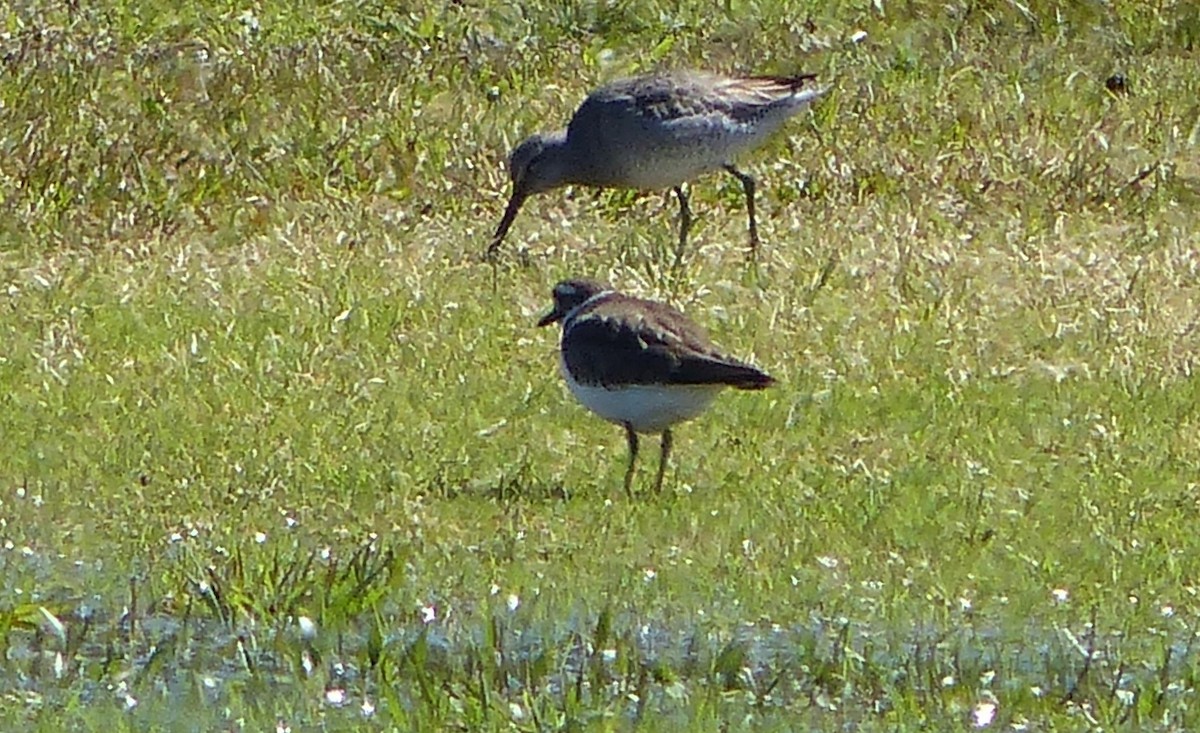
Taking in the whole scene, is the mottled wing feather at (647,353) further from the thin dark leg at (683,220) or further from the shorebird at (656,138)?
the shorebird at (656,138)

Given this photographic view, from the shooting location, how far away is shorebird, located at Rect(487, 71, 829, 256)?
1207cm

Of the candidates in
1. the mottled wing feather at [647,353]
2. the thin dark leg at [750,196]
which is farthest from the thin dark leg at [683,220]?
the mottled wing feather at [647,353]

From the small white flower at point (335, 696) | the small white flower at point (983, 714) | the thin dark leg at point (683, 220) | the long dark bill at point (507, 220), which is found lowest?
the long dark bill at point (507, 220)

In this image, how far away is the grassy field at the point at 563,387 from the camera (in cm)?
670

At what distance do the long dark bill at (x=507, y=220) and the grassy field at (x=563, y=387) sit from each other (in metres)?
0.14

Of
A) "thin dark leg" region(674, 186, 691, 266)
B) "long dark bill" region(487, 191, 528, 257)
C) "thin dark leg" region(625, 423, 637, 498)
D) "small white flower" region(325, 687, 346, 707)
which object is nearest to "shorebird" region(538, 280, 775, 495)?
"thin dark leg" region(625, 423, 637, 498)

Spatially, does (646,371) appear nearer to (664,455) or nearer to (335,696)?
(664,455)

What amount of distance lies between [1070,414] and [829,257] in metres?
2.23

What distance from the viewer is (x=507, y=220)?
1187 centimetres

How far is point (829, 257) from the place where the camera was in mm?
11234

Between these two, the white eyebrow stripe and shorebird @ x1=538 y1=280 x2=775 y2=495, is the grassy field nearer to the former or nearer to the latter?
shorebird @ x1=538 y1=280 x2=775 y2=495

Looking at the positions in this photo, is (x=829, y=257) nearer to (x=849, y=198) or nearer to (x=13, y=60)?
(x=849, y=198)

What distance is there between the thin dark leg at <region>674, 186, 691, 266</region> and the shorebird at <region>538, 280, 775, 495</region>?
2634 millimetres

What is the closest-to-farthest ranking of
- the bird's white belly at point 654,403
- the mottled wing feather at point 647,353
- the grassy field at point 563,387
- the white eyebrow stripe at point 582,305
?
1. the grassy field at point 563,387
2. the mottled wing feather at point 647,353
3. the bird's white belly at point 654,403
4. the white eyebrow stripe at point 582,305
